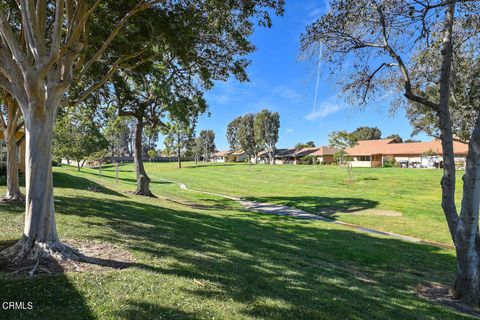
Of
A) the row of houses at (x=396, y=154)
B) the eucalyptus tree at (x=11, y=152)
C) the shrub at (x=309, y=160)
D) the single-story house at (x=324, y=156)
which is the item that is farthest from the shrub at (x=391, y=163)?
the eucalyptus tree at (x=11, y=152)

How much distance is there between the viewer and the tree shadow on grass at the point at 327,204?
64.2 feet

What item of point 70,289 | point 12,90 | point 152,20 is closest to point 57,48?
point 12,90

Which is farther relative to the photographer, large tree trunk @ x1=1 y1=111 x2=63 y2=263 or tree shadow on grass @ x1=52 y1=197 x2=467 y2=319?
large tree trunk @ x1=1 y1=111 x2=63 y2=263

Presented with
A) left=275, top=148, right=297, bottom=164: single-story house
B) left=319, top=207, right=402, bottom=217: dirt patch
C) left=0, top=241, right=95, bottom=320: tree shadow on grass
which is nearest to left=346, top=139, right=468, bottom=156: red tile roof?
left=275, top=148, right=297, bottom=164: single-story house

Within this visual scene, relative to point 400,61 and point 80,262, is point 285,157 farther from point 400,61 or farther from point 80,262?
point 80,262

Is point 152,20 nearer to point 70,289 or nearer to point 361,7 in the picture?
point 361,7

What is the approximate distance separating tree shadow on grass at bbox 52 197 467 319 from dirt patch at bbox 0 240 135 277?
0.39m

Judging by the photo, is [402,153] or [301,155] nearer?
[402,153]

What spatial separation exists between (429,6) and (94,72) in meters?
9.83

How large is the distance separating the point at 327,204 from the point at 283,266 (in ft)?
51.1

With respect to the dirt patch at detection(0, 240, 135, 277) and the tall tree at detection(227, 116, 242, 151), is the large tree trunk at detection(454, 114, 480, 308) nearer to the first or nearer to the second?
the dirt patch at detection(0, 240, 135, 277)

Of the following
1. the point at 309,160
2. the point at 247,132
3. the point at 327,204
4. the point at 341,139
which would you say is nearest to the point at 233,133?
the point at 247,132

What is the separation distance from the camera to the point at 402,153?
2238 inches

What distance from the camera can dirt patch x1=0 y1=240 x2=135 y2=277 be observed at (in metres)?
4.63
